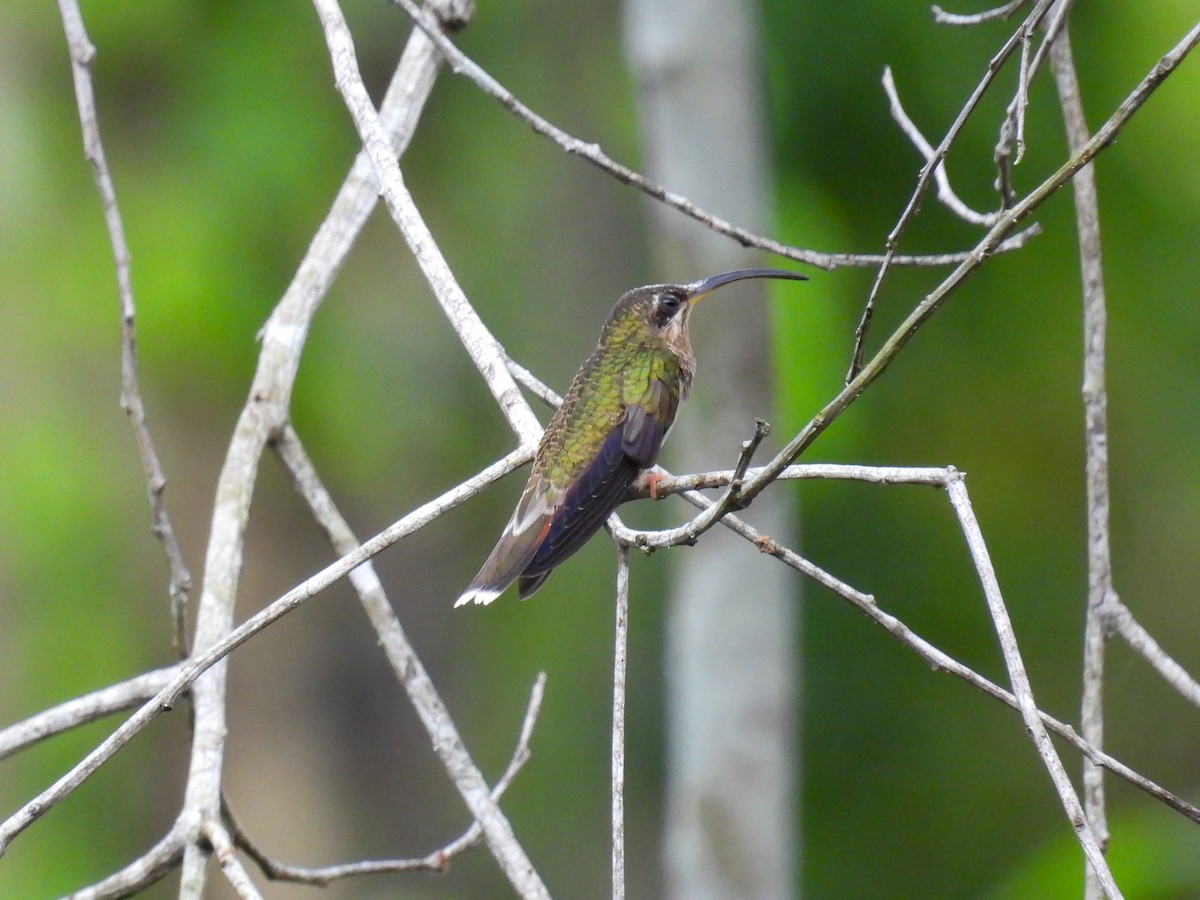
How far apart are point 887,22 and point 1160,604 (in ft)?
14.2

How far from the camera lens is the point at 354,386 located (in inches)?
347

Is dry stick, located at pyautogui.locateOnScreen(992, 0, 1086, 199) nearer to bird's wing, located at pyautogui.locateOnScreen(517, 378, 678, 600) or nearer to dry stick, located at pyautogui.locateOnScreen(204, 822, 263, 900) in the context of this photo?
bird's wing, located at pyautogui.locateOnScreen(517, 378, 678, 600)

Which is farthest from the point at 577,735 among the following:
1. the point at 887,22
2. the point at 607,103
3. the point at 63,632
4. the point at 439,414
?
the point at 887,22

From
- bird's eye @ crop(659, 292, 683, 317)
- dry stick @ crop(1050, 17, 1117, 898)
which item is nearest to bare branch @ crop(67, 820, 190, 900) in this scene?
dry stick @ crop(1050, 17, 1117, 898)

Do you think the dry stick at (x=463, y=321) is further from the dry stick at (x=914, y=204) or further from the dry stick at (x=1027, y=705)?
the dry stick at (x=1027, y=705)

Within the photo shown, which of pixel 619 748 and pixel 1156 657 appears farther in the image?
pixel 1156 657

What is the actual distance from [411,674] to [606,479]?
2.47ft

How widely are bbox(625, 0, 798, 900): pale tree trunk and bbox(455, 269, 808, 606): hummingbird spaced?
1698 millimetres

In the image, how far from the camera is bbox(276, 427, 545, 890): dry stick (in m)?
2.84

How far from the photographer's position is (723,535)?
597 centimetres

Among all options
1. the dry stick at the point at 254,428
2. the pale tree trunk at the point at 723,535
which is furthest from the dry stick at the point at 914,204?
the pale tree trunk at the point at 723,535

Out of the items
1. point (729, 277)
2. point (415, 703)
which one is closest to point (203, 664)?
point (415, 703)

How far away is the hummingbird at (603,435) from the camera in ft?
10.6

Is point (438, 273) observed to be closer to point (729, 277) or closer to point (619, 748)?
point (619, 748)
